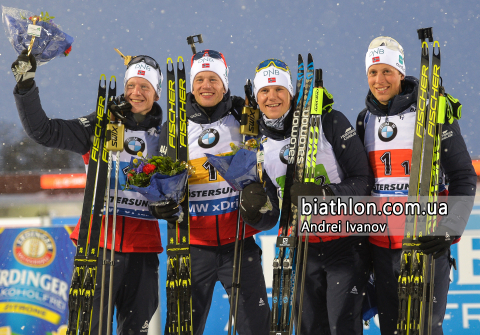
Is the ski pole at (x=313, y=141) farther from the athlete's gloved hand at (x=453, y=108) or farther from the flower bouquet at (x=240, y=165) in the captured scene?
the athlete's gloved hand at (x=453, y=108)

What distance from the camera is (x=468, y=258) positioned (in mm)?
4652

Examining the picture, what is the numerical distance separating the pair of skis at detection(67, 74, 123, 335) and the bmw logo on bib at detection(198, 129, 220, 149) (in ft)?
2.10

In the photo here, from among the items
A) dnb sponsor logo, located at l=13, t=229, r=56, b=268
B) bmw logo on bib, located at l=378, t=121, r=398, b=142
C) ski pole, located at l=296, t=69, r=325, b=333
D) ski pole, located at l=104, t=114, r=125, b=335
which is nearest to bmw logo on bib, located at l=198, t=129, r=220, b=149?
ski pole, located at l=104, t=114, r=125, b=335

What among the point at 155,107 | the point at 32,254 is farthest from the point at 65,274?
the point at 155,107

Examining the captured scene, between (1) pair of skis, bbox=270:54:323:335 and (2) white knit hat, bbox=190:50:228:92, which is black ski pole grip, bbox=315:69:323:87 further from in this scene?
(2) white knit hat, bbox=190:50:228:92

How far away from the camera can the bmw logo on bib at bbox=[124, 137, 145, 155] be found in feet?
11.1

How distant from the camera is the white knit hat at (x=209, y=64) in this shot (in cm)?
344

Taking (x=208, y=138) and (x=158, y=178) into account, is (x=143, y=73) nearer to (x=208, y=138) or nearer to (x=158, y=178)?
(x=208, y=138)

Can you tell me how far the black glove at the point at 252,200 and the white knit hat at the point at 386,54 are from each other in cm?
119

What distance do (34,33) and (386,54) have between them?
235cm

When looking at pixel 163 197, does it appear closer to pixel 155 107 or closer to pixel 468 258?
pixel 155 107

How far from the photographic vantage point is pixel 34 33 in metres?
3.01

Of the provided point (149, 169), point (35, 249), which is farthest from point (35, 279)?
point (149, 169)

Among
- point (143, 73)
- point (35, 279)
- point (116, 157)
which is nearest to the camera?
point (116, 157)
